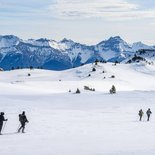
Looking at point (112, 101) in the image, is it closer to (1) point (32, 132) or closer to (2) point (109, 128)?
(2) point (109, 128)

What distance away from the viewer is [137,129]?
34094mm

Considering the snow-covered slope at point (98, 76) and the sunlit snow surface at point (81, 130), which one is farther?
the snow-covered slope at point (98, 76)

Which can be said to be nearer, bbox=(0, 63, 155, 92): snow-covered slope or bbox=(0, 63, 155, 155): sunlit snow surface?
bbox=(0, 63, 155, 155): sunlit snow surface

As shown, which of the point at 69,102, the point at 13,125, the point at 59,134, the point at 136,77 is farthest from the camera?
the point at 136,77

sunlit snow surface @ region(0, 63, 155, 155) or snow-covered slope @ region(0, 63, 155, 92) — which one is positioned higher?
snow-covered slope @ region(0, 63, 155, 92)

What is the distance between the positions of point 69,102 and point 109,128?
28270 millimetres

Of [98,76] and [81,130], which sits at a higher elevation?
[98,76]

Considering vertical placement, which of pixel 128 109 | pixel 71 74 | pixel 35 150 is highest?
pixel 71 74

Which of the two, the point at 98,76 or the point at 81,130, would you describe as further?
the point at 98,76

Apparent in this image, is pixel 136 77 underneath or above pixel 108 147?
above

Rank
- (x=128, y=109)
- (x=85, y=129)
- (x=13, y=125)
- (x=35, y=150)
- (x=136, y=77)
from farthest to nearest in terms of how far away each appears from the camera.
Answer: (x=136, y=77)
(x=128, y=109)
(x=13, y=125)
(x=85, y=129)
(x=35, y=150)

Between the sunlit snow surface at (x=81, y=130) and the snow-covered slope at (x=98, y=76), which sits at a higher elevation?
the snow-covered slope at (x=98, y=76)

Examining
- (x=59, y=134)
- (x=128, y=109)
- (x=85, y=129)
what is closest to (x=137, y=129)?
(x=85, y=129)

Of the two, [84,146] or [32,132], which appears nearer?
[84,146]
